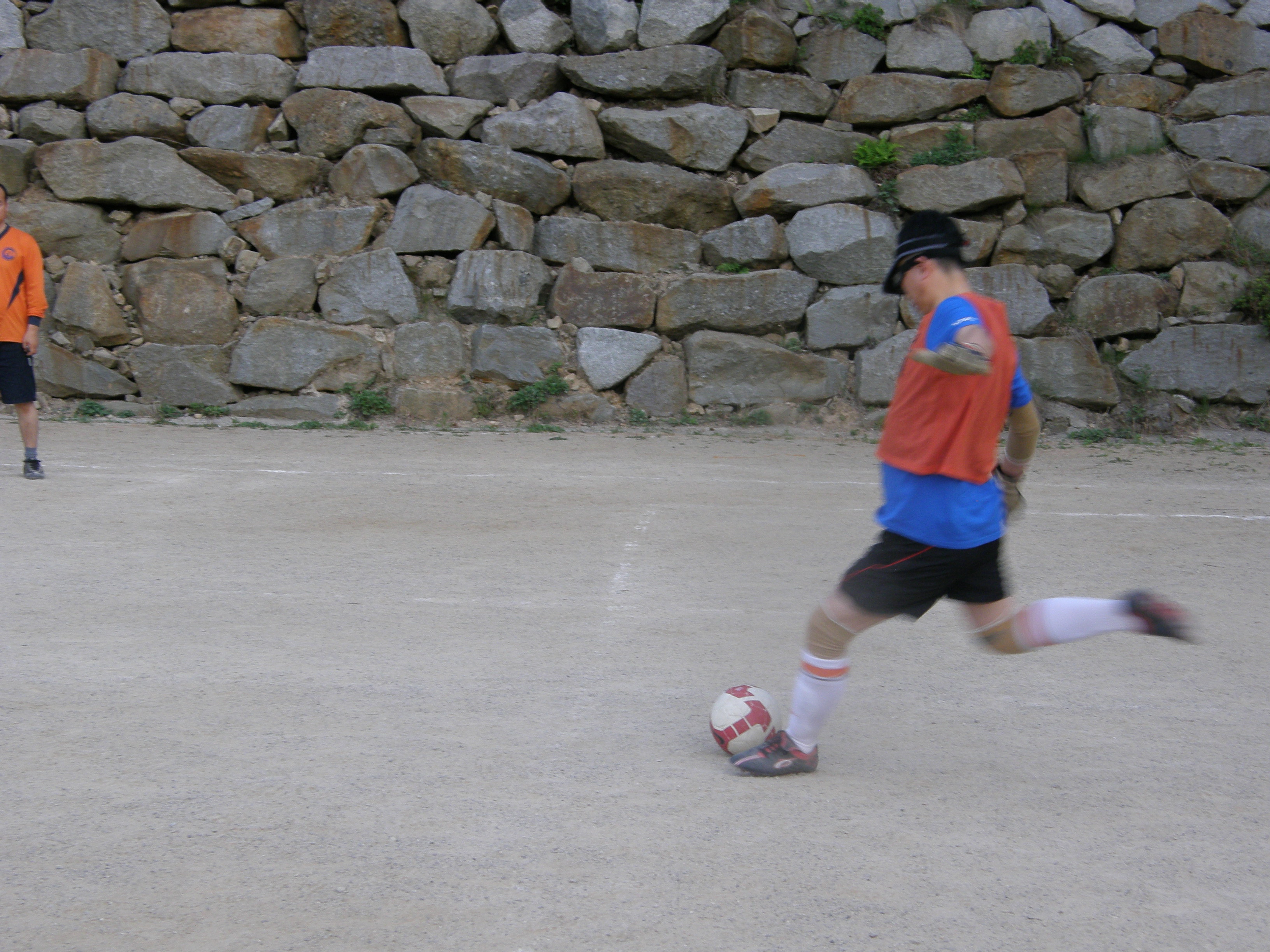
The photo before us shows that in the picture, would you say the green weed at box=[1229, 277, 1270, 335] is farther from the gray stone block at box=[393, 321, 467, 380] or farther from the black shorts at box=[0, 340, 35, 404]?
the black shorts at box=[0, 340, 35, 404]

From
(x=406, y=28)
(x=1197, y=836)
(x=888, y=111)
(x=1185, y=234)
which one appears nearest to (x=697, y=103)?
(x=888, y=111)

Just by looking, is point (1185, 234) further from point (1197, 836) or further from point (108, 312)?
point (108, 312)

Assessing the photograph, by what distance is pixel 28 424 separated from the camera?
6.95m

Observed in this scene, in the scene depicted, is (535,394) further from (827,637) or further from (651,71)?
(827,637)

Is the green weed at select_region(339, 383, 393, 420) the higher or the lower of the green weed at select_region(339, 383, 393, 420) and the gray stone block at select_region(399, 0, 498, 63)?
the lower

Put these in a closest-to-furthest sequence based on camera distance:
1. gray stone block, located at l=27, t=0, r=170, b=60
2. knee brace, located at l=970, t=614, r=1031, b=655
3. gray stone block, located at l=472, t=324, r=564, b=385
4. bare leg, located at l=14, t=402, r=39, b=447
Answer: knee brace, located at l=970, t=614, r=1031, b=655 < bare leg, located at l=14, t=402, r=39, b=447 < gray stone block, located at l=472, t=324, r=564, b=385 < gray stone block, located at l=27, t=0, r=170, b=60

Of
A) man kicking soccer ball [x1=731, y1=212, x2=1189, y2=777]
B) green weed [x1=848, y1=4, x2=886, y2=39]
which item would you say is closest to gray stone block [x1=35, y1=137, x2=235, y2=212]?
green weed [x1=848, y1=4, x2=886, y2=39]

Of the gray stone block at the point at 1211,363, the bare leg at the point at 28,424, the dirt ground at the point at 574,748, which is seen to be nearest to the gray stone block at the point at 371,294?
the bare leg at the point at 28,424

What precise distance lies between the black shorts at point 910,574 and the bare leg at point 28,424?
618 cm

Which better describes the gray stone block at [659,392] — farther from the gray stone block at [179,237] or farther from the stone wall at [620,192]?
the gray stone block at [179,237]

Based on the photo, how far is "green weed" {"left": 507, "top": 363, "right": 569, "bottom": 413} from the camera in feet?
35.1

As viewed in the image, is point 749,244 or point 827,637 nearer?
point 827,637

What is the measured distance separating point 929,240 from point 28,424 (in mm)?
6412

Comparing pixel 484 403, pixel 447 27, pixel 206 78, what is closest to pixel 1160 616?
pixel 484 403
